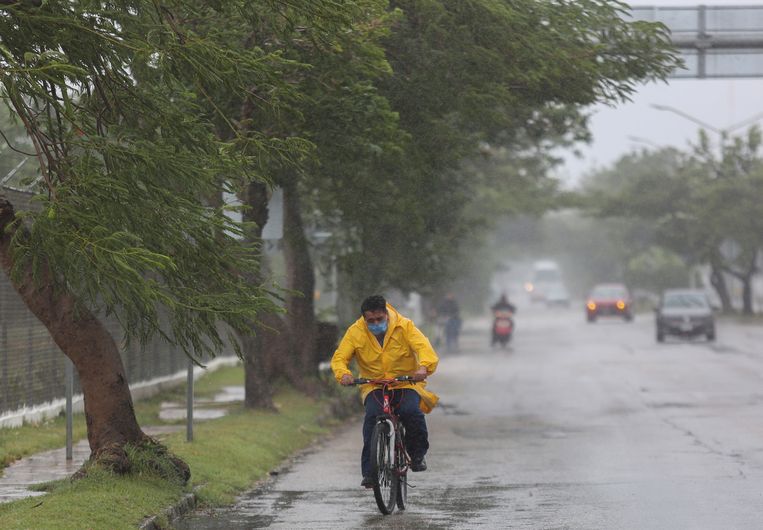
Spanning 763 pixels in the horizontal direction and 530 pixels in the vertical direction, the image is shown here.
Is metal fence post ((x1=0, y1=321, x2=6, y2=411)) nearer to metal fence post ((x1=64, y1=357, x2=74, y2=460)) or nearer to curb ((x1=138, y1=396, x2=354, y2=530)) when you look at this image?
metal fence post ((x1=64, y1=357, x2=74, y2=460))

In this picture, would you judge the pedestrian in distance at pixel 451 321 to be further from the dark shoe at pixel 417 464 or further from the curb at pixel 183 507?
the dark shoe at pixel 417 464

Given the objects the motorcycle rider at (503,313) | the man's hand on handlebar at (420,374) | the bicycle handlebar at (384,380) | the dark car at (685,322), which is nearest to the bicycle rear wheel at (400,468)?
A: the bicycle handlebar at (384,380)

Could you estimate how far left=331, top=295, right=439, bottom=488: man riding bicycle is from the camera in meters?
11.4

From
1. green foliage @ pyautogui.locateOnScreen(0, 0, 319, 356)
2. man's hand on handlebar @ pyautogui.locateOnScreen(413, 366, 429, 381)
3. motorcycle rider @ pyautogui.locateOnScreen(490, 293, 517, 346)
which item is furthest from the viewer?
motorcycle rider @ pyautogui.locateOnScreen(490, 293, 517, 346)

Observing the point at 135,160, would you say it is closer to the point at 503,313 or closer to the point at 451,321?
the point at 451,321

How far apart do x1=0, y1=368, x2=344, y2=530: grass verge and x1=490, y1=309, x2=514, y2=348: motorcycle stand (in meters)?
24.3

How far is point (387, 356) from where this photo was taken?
11594 millimetres

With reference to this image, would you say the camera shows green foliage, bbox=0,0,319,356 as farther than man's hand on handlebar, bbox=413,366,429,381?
No

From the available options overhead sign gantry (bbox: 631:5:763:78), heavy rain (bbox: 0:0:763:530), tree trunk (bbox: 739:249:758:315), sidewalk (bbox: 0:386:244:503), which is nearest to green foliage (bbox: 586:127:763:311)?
tree trunk (bbox: 739:249:758:315)

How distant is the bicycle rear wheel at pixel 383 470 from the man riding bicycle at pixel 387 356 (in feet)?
0.72

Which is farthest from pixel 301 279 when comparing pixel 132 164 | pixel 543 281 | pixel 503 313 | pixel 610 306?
pixel 543 281

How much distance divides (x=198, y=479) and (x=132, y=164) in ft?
15.1

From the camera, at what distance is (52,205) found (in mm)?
8500

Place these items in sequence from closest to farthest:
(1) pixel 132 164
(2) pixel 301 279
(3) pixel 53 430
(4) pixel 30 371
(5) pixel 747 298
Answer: (1) pixel 132 164
(3) pixel 53 430
(4) pixel 30 371
(2) pixel 301 279
(5) pixel 747 298
